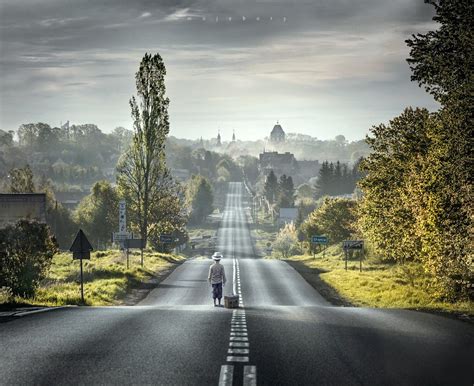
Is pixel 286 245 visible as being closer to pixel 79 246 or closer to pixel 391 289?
pixel 391 289

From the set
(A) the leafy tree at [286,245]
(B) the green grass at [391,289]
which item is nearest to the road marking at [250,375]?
(B) the green grass at [391,289]

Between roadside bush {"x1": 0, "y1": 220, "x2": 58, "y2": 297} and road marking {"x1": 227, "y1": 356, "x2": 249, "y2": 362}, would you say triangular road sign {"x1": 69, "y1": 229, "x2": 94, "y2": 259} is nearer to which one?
roadside bush {"x1": 0, "y1": 220, "x2": 58, "y2": 297}

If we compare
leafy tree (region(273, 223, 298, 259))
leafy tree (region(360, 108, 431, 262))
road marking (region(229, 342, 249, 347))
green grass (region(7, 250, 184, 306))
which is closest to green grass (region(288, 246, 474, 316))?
leafy tree (region(360, 108, 431, 262))

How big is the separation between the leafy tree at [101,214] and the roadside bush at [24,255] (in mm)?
77424

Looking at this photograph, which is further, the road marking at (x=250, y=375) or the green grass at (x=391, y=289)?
the green grass at (x=391, y=289)

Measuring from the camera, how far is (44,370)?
9445 mm

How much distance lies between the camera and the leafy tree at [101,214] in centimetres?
10900

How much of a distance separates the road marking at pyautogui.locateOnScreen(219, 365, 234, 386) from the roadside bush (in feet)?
50.5

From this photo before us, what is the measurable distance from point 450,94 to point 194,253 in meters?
107

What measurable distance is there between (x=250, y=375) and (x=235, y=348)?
6.22 ft

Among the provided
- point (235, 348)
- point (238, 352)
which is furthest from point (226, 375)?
point (235, 348)

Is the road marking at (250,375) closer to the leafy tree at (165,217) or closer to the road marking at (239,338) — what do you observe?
the road marking at (239,338)

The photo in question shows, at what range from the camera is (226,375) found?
9.31 meters

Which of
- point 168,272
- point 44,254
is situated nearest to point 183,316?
point 44,254
